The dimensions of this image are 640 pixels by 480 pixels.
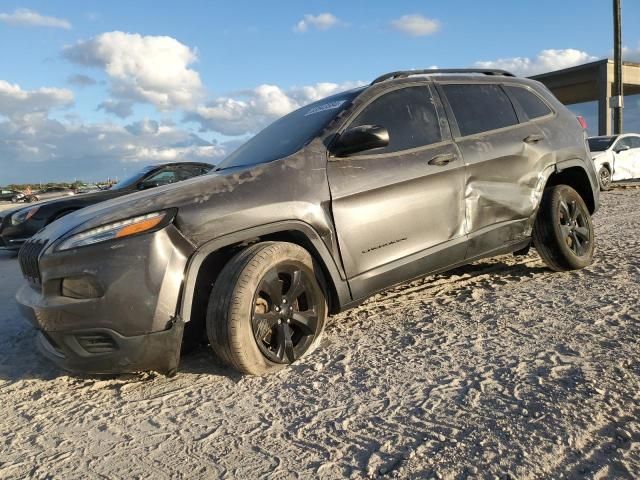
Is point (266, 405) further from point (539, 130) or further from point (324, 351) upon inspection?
point (539, 130)

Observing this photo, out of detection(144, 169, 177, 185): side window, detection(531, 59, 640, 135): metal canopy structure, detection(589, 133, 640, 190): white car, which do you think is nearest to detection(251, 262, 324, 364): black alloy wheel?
detection(144, 169, 177, 185): side window

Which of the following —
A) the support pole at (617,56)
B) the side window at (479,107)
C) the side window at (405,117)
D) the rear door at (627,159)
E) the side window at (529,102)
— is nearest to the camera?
the side window at (405,117)

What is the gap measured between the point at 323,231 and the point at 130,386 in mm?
1423

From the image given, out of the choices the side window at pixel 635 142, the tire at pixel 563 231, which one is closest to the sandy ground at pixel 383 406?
the tire at pixel 563 231

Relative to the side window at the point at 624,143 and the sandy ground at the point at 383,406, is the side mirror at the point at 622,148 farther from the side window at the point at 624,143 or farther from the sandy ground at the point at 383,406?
the sandy ground at the point at 383,406

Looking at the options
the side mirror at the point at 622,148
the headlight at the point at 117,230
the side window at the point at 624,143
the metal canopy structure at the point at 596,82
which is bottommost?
the side mirror at the point at 622,148

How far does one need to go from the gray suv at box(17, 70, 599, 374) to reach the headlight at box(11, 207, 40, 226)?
544 centimetres

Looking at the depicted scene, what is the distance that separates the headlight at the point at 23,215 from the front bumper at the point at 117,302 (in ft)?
20.4

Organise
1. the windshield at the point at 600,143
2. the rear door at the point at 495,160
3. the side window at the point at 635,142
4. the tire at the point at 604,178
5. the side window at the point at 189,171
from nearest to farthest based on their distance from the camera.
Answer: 1. the rear door at the point at 495,160
2. the side window at the point at 189,171
3. the tire at the point at 604,178
4. the windshield at the point at 600,143
5. the side window at the point at 635,142

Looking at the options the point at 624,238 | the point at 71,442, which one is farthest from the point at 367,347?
the point at 624,238

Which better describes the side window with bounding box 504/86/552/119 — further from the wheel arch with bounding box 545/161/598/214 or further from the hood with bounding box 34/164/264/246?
the hood with bounding box 34/164/264/246

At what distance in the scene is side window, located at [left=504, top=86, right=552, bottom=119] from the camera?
15.1 ft

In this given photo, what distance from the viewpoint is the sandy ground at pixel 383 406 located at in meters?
2.06

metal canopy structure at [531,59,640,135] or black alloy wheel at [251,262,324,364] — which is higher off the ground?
metal canopy structure at [531,59,640,135]
